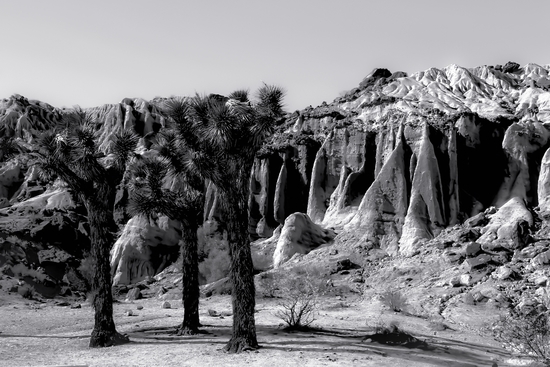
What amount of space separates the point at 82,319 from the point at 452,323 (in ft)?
58.5

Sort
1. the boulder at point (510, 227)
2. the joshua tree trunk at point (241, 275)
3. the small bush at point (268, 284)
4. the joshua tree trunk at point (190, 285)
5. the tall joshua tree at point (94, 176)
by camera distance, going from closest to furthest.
→ the joshua tree trunk at point (241, 275)
the tall joshua tree at point (94, 176)
the joshua tree trunk at point (190, 285)
the small bush at point (268, 284)
the boulder at point (510, 227)

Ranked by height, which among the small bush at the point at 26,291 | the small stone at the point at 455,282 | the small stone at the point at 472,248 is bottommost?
the small bush at the point at 26,291

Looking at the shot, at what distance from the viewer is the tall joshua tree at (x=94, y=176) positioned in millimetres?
17531

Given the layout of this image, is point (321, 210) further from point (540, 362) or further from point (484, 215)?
point (540, 362)

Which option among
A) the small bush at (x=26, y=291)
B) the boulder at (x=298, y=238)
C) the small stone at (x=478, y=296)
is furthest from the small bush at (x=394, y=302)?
the small bush at (x=26, y=291)

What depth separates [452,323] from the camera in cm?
2497

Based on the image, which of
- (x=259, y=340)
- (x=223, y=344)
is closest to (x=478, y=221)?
(x=259, y=340)

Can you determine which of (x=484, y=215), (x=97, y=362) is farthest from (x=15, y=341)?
(x=484, y=215)

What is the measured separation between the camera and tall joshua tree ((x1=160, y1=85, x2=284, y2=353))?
15586 millimetres

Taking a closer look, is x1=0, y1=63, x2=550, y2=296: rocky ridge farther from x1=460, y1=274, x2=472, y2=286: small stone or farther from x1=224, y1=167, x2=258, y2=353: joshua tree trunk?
x1=224, y1=167, x2=258, y2=353: joshua tree trunk

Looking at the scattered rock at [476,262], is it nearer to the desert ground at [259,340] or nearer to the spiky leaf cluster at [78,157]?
the desert ground at [259,340]

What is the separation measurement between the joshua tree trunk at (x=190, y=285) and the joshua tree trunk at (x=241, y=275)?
13.2 ft

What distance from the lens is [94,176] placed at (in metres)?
17.8

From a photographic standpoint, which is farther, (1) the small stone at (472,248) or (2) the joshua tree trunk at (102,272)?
(1) the small stone at (472,248)
